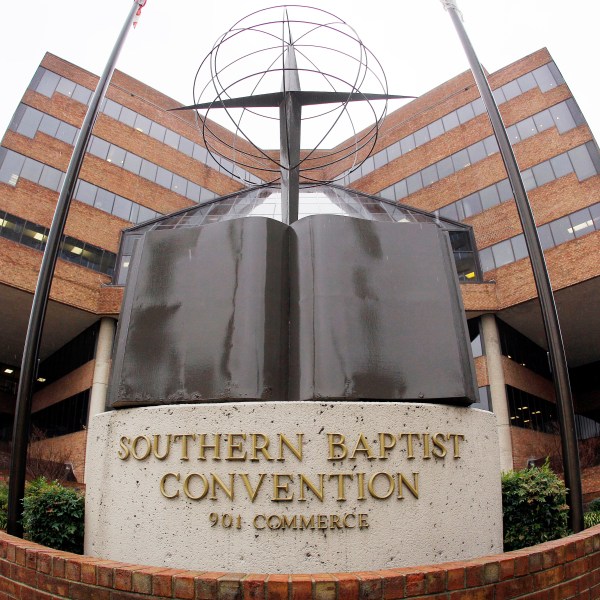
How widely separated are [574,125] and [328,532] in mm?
33691

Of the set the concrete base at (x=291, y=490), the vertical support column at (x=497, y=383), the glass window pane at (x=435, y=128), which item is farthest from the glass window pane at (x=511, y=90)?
the concrete base at (x=291, y=490)

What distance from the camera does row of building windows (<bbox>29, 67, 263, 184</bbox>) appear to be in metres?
35.3

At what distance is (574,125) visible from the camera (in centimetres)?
3184

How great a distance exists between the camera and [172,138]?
4069 centimetres

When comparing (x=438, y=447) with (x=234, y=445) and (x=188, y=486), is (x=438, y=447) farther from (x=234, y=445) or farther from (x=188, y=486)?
(x=188, y=486)

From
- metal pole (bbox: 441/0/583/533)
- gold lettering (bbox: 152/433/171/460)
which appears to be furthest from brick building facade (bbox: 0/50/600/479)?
gold lettering (bbox: 152/433/171/460)

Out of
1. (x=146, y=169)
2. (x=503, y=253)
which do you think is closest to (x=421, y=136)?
(x=503, y=253)

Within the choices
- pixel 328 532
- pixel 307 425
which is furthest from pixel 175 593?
pixel 307 425

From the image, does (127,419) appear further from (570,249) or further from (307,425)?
(570,249)

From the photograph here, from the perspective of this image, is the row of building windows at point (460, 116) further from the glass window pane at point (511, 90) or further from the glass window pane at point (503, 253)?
the glass window pane at point (503, 253)

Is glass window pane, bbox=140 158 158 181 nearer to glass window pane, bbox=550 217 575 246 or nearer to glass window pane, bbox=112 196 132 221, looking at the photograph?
glass window pane, bbox=112 196 132 221

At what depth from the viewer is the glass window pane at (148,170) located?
37.3 meters

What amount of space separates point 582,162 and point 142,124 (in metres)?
29.3

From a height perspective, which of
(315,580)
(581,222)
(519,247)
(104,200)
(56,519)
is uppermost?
(104,200)
